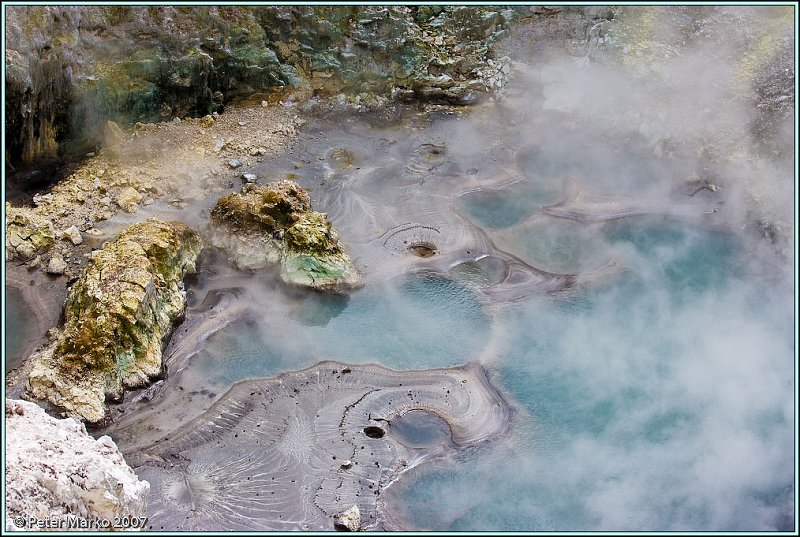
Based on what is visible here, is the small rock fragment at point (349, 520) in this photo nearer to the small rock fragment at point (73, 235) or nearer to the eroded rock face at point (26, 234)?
the small rock fragment at point (73, 235)

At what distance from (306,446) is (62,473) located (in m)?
7.05

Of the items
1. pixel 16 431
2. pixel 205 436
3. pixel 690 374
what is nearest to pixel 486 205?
pixel 690 374

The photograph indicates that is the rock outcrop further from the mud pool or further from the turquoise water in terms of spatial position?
the turquoise water

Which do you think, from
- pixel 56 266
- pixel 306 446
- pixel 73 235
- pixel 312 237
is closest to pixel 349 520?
pixel 306 446

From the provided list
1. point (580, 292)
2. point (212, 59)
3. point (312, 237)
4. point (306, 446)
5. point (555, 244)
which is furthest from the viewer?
point (212, 59)

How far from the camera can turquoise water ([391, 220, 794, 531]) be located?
66.0 feet

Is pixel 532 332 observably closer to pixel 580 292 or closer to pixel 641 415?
pixel 580 292

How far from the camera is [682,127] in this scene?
3497cm

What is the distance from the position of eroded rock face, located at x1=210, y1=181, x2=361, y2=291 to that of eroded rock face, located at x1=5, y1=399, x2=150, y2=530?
9.78 metres

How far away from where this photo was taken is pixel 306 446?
837 inches

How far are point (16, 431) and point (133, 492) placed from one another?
344cm

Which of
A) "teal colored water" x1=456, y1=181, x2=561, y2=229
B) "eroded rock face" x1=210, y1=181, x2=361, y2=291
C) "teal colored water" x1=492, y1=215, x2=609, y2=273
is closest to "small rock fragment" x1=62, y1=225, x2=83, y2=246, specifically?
"eroded rock face" x1=210, y1=181, x2=361, y2=291

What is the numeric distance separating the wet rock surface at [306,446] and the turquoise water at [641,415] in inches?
41.1

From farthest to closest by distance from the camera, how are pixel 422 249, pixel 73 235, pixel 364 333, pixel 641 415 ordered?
1. pixel 422 249
2. pixel 73 235
3. pixel 364 333
4. pixel 641 415
